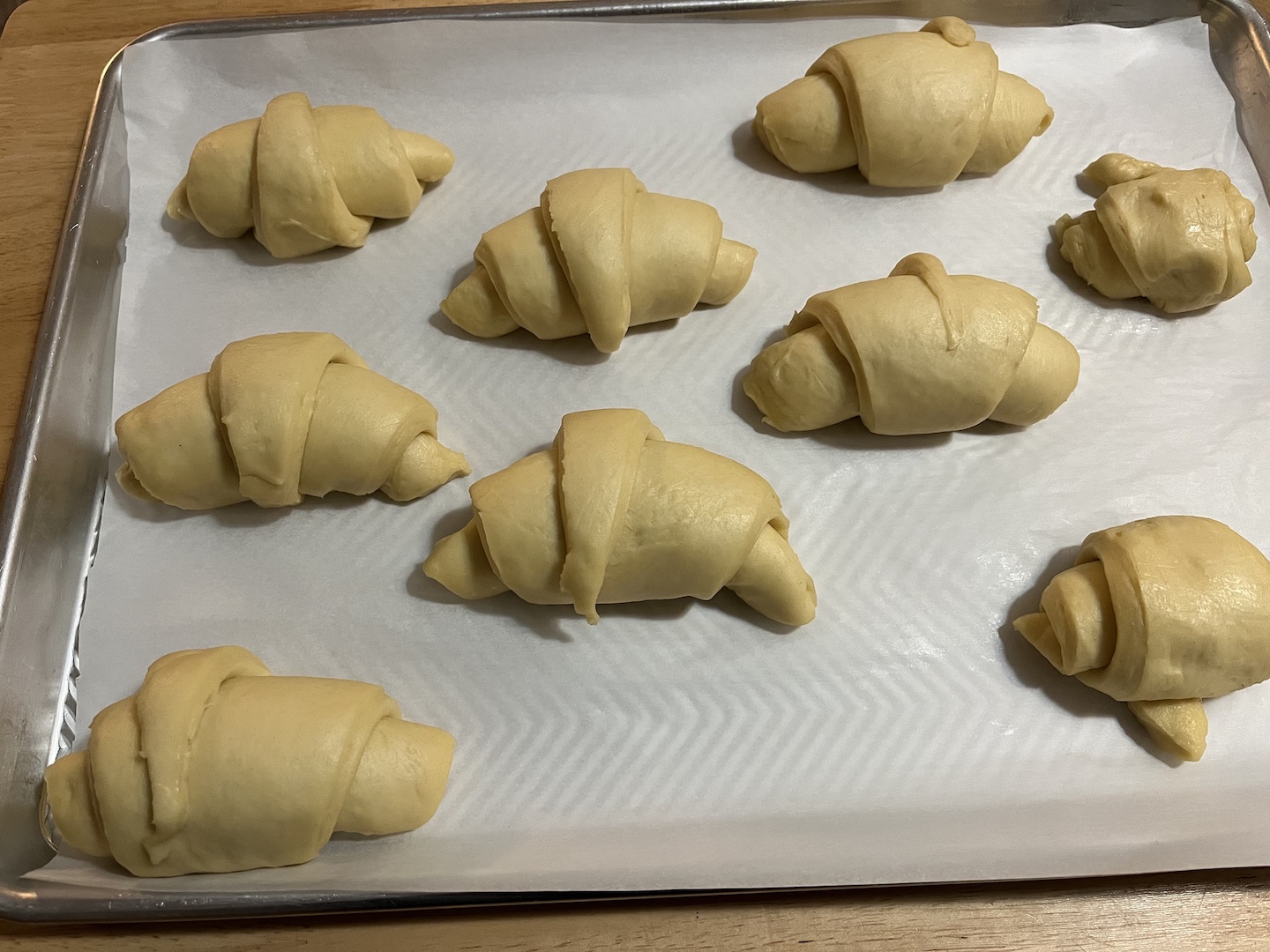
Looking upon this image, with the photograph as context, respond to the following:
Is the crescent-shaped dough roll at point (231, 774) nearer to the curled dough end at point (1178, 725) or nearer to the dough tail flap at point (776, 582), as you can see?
the dough tail flap at point (776, 582)

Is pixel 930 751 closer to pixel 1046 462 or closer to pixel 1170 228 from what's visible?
pixel 1046 462

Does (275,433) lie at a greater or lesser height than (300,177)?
lesser

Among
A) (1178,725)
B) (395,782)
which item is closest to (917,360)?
(1178,725)

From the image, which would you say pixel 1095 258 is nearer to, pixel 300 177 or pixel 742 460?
pixel 742 460

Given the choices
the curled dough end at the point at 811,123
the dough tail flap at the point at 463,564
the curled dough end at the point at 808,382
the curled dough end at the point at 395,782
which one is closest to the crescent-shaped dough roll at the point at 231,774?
the curled dough end at the point at 395,782

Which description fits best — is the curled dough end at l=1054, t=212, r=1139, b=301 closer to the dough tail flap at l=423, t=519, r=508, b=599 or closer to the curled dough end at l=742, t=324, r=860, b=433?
the curled dough end at l=742, t=324, r=860, b=433

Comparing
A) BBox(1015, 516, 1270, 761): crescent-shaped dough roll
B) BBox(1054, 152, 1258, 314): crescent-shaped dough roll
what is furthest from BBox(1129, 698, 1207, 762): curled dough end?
BBox(1054, 152, 1258, 314): crescent-shaped dough roll
